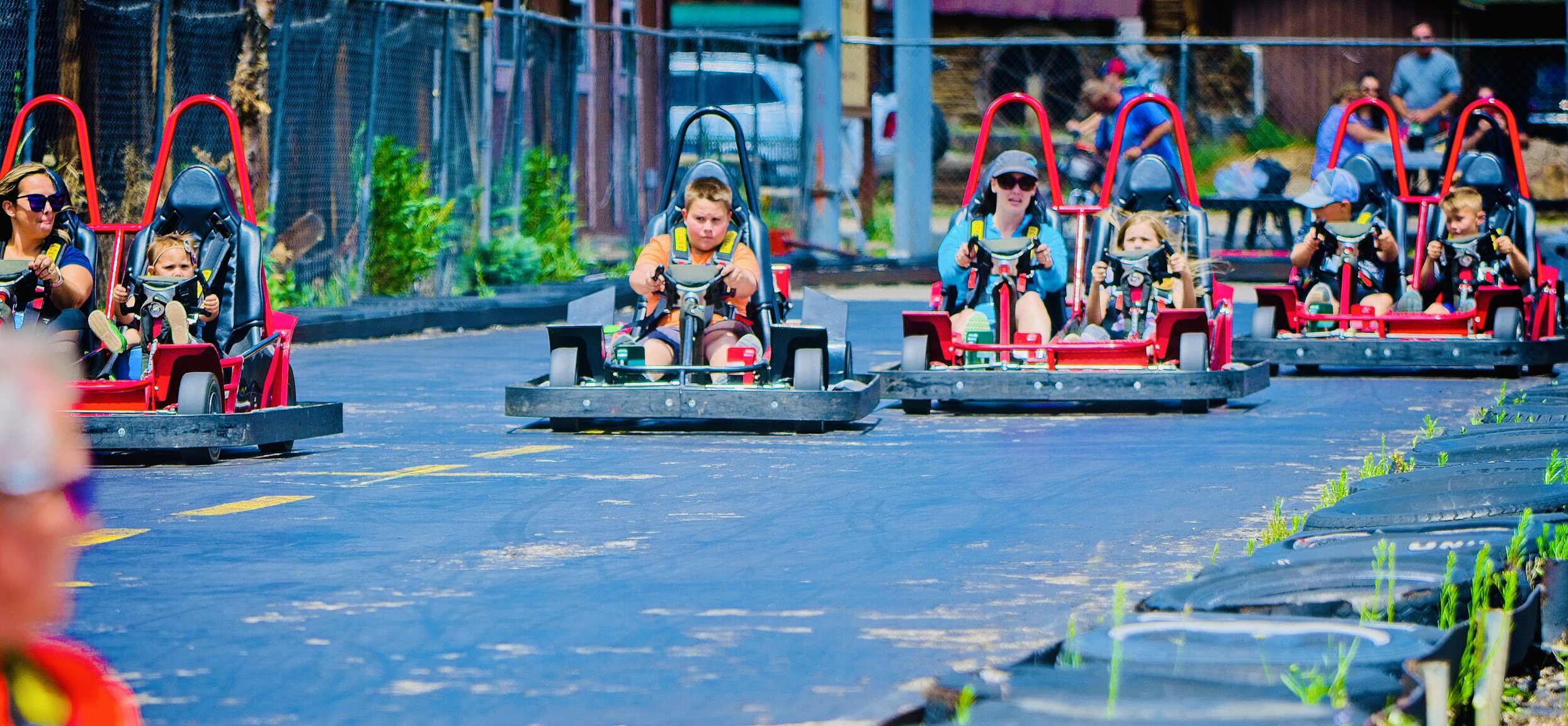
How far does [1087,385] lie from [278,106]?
24.7ft

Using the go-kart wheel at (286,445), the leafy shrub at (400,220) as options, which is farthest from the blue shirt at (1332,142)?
the leafy shrub at (400,220)

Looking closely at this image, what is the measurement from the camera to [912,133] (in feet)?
74.6

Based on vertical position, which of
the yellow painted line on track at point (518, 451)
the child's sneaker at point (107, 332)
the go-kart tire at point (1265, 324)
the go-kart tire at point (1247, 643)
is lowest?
the yellow painted line on track at point (518, 451)

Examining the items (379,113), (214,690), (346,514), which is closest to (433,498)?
(346,514)

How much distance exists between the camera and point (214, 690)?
4.48m

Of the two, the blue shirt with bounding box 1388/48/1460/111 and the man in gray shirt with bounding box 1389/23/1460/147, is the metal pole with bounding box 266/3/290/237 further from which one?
the blue shirt with bounding box 1388/48/1460/111

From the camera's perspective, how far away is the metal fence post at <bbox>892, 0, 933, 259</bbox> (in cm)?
2269

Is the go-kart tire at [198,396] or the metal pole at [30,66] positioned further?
the metal pole at [30,66]

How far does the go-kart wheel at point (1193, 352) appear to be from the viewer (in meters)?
10.5

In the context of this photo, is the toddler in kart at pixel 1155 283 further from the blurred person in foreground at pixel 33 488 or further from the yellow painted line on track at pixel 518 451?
the blurred person in foreground at pixel 33 488

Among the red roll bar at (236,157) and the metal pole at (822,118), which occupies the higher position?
the metal pole at (822,118)

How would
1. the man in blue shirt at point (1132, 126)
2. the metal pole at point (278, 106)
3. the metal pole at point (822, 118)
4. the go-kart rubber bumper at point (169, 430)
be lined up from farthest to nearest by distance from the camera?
the metal pole at point (822, 118) < the man in blue shirt at point (1132, 126) < the metal pole at point (278, 106) < the go-kart rubber bumper at point (169, 430)

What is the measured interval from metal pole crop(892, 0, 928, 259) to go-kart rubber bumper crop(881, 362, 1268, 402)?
1237cm

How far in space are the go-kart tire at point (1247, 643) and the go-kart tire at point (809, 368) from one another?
5099 millimetres
